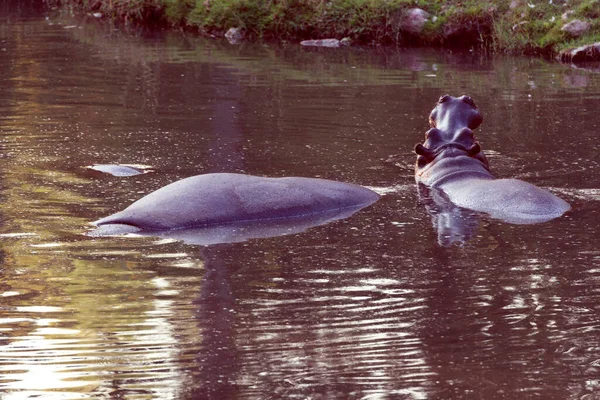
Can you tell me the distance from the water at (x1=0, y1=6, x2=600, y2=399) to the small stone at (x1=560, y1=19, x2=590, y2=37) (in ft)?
17.2

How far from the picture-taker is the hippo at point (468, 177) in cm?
876

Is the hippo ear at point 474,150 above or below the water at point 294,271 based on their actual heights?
above

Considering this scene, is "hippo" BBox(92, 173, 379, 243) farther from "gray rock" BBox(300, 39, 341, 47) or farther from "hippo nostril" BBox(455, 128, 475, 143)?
"gray rock" BBox(300, 39, 341, 47)

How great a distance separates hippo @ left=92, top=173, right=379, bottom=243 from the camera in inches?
322

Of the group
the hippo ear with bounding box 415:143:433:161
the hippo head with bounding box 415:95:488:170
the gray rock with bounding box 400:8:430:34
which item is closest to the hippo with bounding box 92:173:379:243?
the hippo ear with bounding box 415:143:433:161

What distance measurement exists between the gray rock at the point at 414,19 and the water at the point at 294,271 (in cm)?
694

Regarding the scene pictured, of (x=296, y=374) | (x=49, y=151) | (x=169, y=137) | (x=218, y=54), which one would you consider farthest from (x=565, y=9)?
(x=296, y=374)

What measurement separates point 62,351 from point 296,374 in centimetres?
118

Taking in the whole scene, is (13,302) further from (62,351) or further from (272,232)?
(272,232)

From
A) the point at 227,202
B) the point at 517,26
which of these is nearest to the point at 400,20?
the point at 517,26

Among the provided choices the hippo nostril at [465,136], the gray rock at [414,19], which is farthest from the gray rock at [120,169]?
the gray rock at [414,19]

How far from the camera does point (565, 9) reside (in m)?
20.5

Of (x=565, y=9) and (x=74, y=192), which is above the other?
(x=565, y=9)

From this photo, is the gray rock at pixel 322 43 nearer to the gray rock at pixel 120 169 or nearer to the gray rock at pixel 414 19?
the gray rock at pixel 414 19
